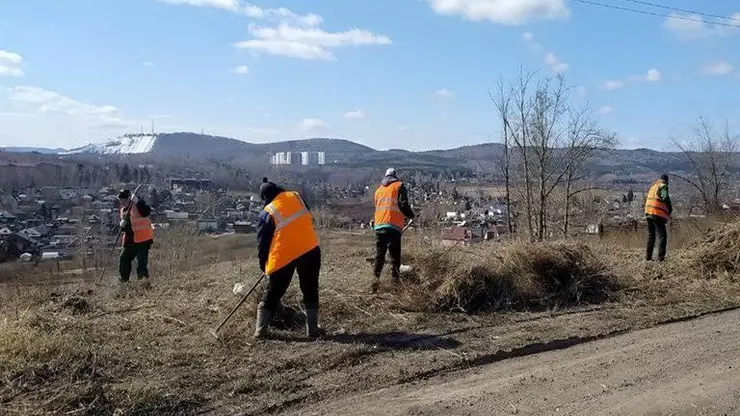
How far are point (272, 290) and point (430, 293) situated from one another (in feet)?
7.64

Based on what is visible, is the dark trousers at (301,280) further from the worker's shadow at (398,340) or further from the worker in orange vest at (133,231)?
the worker in orange vest at (133,231)

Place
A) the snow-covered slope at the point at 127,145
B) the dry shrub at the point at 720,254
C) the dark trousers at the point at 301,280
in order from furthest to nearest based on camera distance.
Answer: the snow-covered slope at the point at 127,145 → the dry shrub at the point at 720,254 → the dark trousers at the point at 301,280

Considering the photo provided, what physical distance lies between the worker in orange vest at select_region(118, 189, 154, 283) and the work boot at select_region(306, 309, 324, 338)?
16.9 ft

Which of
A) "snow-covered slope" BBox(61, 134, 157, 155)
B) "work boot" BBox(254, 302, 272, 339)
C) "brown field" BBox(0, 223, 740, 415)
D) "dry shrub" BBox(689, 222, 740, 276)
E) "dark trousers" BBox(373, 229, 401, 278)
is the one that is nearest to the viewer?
"brown field" BBox(0, 223, 740, 415)

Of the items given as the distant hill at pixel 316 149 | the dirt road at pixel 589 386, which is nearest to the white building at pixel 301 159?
the distant hill at pixel 316 149

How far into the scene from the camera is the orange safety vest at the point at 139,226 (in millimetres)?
10883

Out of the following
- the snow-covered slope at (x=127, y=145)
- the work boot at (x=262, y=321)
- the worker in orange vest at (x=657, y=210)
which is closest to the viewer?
the work boot at (x=262, y=321)

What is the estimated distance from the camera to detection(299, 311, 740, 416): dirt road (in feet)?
16.1

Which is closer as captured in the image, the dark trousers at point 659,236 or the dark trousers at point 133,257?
the dark trousers at point 133,257

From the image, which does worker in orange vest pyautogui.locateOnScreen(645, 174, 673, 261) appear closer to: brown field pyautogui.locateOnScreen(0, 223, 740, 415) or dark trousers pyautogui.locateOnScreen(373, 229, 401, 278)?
brown field pyautogui.locateOnScreen(0, 223, 740, 415)

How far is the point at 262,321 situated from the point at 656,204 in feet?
29.4

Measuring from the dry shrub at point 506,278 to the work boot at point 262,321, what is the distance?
2021mm

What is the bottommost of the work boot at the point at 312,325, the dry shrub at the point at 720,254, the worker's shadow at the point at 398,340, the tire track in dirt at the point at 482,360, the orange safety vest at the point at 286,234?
the tire track in dirt at the point at 482,360

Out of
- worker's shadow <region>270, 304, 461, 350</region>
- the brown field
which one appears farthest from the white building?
worker's shadow <region>270, 304, 461, 350</region>
